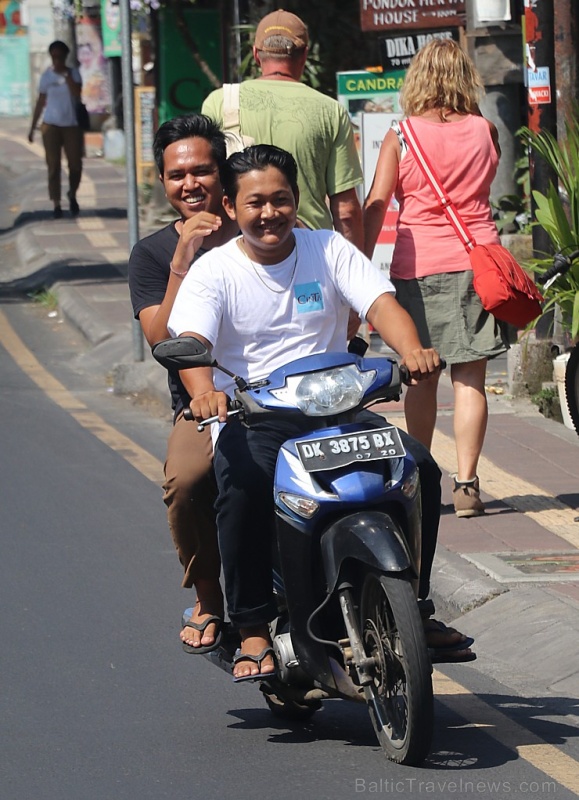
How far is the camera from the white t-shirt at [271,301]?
455 centimetres

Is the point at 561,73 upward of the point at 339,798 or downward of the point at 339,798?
upward

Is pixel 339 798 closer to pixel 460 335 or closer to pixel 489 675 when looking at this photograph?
pixel 489 675

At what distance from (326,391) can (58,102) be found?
16283 mm

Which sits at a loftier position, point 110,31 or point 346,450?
point 110,31

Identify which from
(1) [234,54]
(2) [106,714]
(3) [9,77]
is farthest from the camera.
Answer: (3) [9,77]

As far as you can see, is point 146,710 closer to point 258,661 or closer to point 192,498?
point 258,661

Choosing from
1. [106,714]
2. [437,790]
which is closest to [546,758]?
[437,790]

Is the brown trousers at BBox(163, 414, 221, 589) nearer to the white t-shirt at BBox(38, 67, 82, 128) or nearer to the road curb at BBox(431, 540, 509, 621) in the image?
the road curb at BBox(431, 540, 509, 621)

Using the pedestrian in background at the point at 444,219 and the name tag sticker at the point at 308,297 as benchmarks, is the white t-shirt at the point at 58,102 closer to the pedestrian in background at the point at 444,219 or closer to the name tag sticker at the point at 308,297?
the pedestrian in background at the point at 444,219

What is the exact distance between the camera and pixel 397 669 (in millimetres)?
4152

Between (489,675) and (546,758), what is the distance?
0.93 m

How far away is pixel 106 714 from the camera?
4.91 metres

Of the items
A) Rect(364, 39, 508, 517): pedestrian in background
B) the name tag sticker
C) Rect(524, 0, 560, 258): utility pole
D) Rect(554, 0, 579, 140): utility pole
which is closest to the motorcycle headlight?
the name tag sticker

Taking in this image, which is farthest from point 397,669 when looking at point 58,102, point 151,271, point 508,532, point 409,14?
point 58,102
